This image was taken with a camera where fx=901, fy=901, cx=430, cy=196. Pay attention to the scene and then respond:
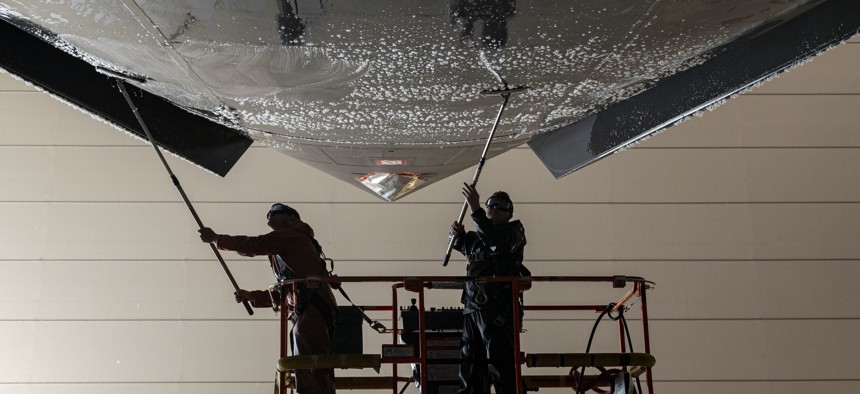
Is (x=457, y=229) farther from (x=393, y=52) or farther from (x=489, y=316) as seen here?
(x=393, y=52)

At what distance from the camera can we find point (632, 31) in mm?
2873

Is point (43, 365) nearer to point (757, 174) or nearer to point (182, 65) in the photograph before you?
point (182, 65)

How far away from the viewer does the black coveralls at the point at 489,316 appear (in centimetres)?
461

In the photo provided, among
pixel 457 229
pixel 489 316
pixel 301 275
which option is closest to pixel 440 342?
pixel 489 316

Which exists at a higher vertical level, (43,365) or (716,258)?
(716,258)

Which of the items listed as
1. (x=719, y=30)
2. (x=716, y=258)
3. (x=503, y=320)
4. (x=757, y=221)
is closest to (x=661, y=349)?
(x=716, y=258)

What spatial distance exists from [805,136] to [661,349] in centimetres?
289

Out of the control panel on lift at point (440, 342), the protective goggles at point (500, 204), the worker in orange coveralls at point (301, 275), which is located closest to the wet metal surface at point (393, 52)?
the worker in orange coveralls at point (301, 275)

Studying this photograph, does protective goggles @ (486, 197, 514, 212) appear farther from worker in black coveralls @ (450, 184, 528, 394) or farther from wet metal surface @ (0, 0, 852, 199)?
wet metal surface @ (0, 0, 852, 199)

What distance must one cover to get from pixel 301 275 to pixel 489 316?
1001 mm

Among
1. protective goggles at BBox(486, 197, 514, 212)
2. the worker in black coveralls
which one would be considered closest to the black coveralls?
the worker in black coveralls

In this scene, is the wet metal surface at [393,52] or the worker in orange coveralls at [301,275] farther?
the worker in orange coveralls at [301,275]

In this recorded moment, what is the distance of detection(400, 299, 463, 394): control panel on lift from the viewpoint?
4594 mm

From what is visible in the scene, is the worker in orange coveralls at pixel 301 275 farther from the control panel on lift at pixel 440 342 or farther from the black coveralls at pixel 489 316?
the black coveralls at pixel 489 316
